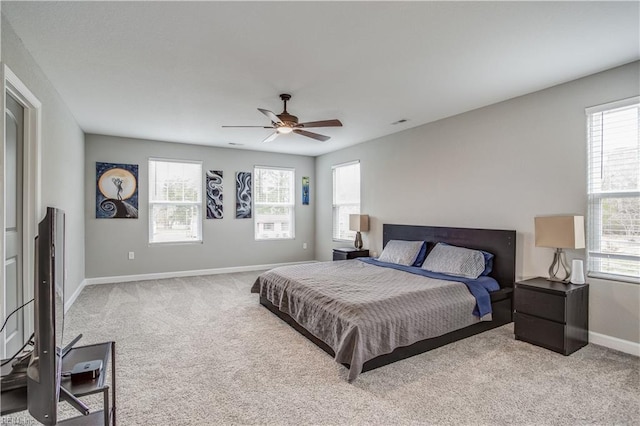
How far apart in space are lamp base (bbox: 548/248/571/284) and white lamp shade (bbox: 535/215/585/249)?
0.24 m

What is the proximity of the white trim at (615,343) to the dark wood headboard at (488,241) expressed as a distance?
2.80ft

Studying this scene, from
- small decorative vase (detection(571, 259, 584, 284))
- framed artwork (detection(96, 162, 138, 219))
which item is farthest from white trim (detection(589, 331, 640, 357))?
framed artwork (detection(96, 162, 138, 219))

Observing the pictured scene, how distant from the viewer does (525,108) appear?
12.1 ft

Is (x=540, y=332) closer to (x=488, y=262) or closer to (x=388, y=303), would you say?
(x=488, y=262)

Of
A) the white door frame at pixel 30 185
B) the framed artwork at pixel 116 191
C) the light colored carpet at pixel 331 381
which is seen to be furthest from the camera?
the framed artwork at pixel 116 191

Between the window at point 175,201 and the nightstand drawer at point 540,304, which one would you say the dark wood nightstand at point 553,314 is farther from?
the window at point 175,201

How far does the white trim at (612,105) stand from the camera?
114 inches

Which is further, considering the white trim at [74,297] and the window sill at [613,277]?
the white trim at [74,297]

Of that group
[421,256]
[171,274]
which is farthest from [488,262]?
[171,274]

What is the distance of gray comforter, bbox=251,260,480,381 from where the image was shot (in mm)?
2557

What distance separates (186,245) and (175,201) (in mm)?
852

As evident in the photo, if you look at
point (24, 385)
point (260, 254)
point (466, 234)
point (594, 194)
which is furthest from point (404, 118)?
point (24, 385)

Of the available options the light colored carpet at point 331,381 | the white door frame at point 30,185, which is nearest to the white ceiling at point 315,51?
the white door frame at point 30,185

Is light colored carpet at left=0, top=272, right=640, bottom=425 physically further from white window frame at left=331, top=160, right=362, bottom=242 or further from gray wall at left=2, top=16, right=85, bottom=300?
white window frame at left=331, top=160, right=362, bottom=242
